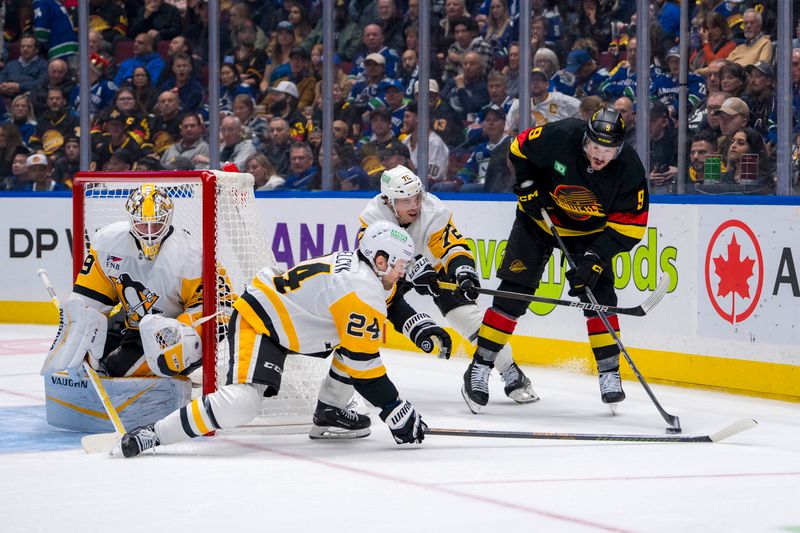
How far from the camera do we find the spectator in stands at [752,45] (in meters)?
5.39

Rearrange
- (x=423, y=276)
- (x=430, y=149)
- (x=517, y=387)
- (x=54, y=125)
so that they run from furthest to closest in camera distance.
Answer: (x=54, y=125) → (x=430, y=149) → (x=517, y=387) → (x=423, y=276)

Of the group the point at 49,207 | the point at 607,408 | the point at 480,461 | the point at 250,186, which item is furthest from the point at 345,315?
the point at 49,207

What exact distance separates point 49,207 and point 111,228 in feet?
12.3

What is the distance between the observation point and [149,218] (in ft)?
14.6

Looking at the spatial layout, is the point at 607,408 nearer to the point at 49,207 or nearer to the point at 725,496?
the point at 725,496

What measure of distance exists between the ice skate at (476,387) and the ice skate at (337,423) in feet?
Result: 2.29

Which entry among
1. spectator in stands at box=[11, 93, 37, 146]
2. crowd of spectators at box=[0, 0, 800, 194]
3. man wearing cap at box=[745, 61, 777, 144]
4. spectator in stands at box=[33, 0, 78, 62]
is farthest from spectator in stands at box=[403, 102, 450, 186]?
spectator in stands at box=[11, 93, 37, 146]

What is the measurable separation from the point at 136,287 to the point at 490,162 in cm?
272

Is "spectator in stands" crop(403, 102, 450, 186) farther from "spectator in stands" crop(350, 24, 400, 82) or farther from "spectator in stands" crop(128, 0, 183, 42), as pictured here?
"spectator in stands" crop(128, 0, 183, 42)

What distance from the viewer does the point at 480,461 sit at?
12.6 ft

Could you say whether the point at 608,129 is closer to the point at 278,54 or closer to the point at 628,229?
the point at 628,229

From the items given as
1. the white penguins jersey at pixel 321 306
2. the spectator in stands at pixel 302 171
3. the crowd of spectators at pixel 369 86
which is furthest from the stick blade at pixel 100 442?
the spectator in stands at pixel 302 171

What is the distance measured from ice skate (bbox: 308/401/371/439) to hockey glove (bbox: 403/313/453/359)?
355 mm

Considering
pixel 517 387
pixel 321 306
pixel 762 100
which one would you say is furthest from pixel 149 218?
pixel 762 100
